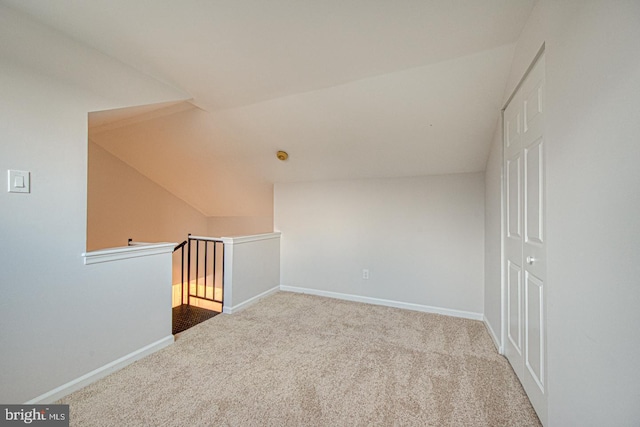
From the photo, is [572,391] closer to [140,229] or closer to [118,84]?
[118,84]

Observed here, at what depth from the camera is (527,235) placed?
5.26 ft

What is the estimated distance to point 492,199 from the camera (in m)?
2.47

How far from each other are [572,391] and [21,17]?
10.6 ft

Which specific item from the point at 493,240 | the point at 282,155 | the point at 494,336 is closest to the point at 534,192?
the point at 493,240

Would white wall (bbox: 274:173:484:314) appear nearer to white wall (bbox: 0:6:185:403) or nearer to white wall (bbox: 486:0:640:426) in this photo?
white wall (bbox: 486:0:640:426)

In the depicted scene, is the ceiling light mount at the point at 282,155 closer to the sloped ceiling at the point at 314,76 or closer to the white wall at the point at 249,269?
the sloped ceiling at the point at 314,76

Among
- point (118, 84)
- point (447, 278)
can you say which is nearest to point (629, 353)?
point (447, 278)

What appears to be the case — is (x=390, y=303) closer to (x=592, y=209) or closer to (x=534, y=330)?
(x=534, y=330)

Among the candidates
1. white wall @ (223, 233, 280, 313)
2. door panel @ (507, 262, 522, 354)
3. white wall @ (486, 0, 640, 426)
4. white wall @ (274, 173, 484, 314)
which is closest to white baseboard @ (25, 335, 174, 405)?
white wall @ (223, 233, 280, 313)

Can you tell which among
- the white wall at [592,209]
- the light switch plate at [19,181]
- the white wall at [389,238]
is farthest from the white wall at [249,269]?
the white wall at [592,209]

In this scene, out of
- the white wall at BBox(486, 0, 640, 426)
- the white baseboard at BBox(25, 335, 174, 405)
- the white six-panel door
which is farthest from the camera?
the white baseboard at BBox(25, 335, 174, 405)

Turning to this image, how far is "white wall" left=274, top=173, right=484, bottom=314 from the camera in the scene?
2955mm

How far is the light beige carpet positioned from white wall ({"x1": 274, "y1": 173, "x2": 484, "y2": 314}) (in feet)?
1.89

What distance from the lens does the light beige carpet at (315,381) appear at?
1475mm
